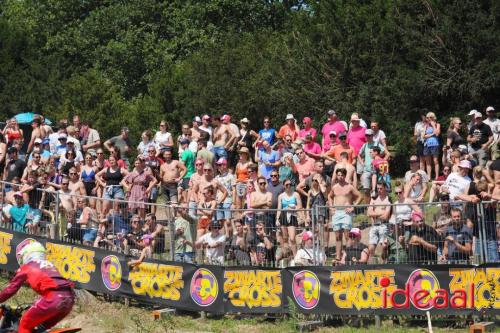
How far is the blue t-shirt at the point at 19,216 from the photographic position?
2030 cm

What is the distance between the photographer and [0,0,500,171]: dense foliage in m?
26.4

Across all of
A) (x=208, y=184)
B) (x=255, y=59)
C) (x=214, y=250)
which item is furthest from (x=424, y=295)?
(x=255, y=59)

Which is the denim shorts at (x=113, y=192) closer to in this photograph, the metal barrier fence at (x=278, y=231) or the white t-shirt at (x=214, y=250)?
the metal barrier fence at (x=278, y=231)

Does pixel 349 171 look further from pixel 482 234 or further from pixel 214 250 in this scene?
pixel 482 234

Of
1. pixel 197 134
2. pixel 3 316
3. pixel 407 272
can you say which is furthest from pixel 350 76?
pixel 3 316

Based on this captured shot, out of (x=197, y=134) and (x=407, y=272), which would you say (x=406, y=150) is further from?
(x=407, y=272)

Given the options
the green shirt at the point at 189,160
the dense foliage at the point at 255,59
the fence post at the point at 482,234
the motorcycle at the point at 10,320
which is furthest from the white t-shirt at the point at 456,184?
the dense foliage at the point at 255,59

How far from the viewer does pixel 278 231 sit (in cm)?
1695

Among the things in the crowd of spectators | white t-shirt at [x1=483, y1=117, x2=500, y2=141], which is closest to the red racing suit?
the crowd of spectators

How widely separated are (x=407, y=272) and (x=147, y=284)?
502cm

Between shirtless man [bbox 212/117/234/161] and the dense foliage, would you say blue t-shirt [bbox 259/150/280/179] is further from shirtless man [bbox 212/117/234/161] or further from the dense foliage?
the dense foliage

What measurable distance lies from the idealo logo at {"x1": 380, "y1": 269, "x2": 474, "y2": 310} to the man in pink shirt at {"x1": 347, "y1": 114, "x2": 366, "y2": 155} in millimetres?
6982

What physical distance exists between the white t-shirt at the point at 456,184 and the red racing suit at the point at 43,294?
24.0 ft

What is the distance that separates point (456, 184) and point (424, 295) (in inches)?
114
